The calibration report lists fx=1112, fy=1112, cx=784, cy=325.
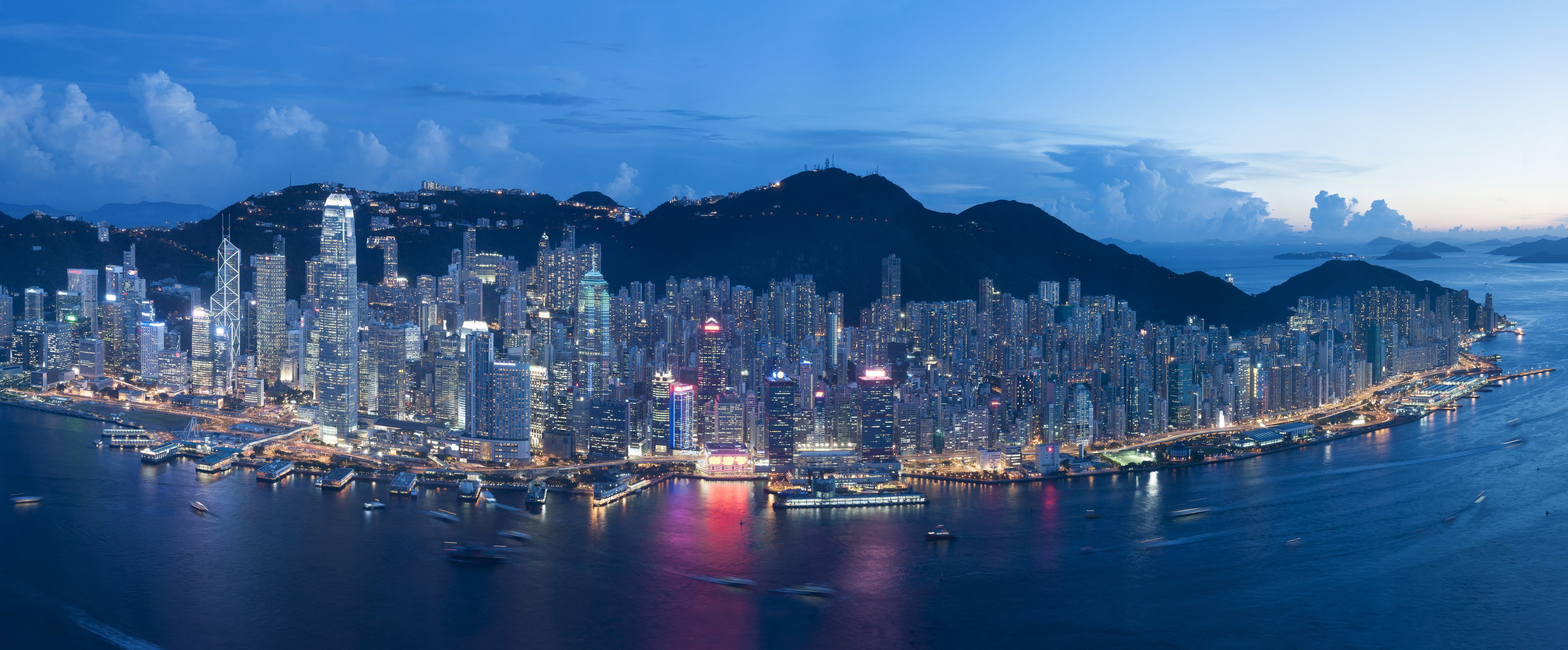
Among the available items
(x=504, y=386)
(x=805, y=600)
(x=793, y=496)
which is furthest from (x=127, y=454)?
(x=805, y=600)

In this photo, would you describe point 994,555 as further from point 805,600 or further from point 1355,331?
point 1355,331

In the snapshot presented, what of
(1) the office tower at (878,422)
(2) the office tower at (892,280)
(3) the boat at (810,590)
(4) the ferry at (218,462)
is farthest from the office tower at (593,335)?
(2) the office tower at (892,280)

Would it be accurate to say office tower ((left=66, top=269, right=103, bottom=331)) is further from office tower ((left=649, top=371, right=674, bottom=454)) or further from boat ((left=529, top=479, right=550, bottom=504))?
boat ((left=529, top=479, right=550, bottom=504))

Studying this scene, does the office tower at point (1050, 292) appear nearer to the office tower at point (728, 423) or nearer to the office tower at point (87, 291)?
the office tower at point (728, 423)

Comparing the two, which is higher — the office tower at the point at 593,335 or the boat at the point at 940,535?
the office tower at the point at 593,335

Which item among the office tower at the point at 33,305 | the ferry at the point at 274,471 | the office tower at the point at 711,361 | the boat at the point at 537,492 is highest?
the office tower at the point at 33,305

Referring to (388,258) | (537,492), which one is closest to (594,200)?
(388,258)

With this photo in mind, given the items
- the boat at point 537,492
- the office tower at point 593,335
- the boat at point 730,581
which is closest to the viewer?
the boat at point 730,581

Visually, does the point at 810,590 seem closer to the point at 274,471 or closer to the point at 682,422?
the point at 682,422
